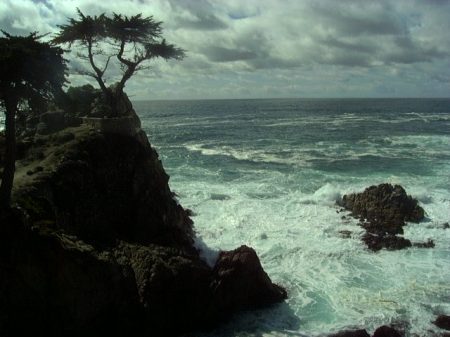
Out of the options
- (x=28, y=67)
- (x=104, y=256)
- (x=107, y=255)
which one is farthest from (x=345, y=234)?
(x=28, y=67)

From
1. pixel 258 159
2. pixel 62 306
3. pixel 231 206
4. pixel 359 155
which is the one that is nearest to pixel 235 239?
pixel 231 206

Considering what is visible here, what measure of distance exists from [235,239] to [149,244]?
7623mm

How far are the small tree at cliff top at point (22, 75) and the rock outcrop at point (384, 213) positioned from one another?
18.4 m

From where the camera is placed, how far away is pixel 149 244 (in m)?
20.7

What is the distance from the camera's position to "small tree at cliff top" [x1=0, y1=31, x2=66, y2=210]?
606 inches

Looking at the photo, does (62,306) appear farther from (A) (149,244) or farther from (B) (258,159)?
(B) (258,159)

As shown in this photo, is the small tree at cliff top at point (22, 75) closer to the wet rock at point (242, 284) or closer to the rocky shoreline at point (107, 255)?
the rocky shoreline at point (107, 255)

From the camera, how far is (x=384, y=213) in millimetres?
29578

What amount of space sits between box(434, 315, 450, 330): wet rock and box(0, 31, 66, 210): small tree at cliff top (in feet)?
53.8

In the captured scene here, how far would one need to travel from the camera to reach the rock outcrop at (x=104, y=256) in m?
15.4

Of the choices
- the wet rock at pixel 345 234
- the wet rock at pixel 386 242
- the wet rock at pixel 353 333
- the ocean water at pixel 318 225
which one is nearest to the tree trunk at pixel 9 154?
the ocean water at pixel 318 225

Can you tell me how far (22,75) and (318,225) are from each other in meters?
19.6

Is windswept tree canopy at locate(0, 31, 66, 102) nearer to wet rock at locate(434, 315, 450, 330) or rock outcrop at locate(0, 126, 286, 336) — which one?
rock outcrop at locate(0, 126, 286, 336)

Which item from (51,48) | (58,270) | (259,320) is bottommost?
(259,320)
